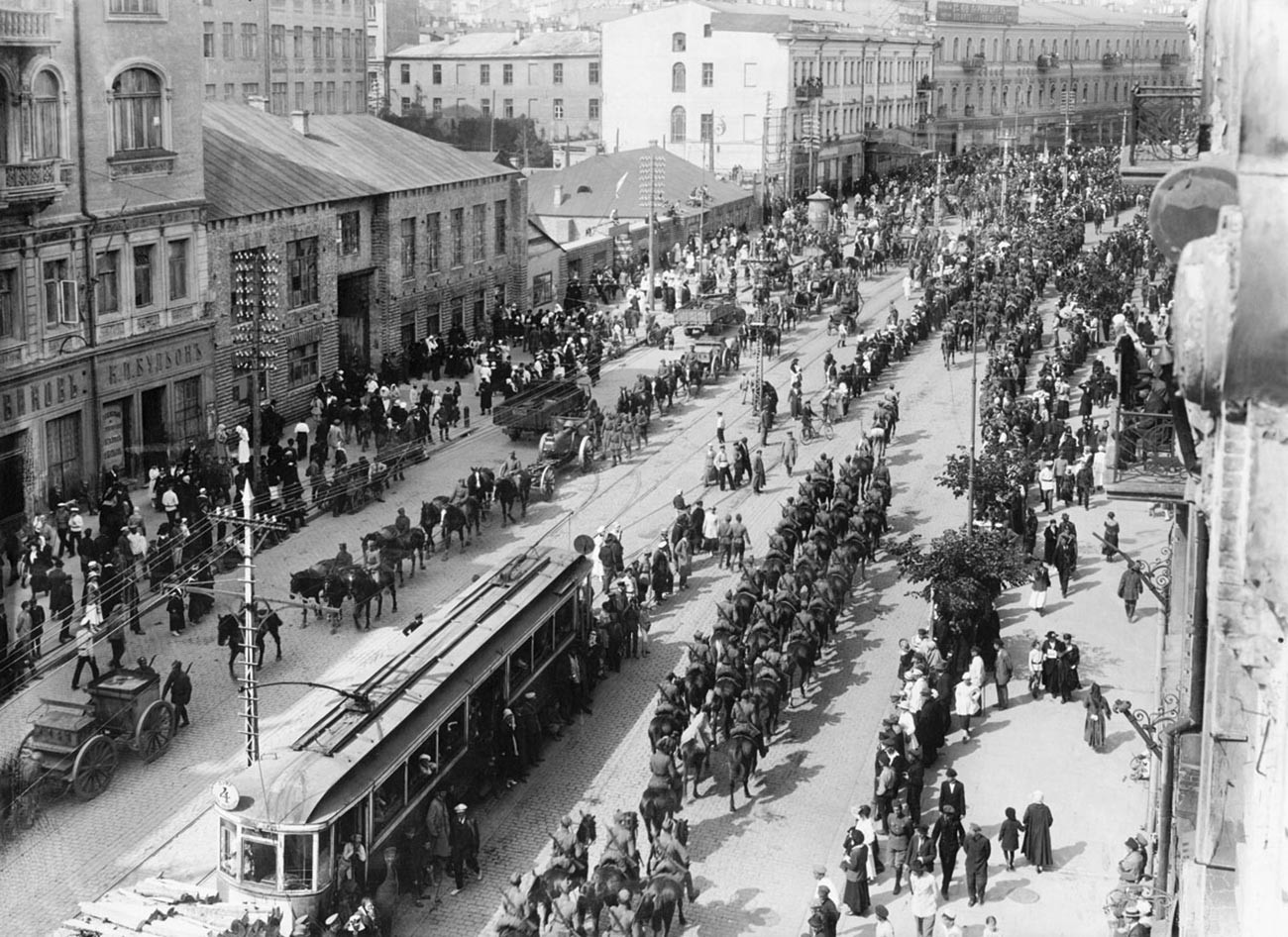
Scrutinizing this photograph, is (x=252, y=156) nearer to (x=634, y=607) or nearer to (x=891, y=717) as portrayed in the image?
(x=634, y=607)

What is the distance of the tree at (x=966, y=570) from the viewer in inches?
1133

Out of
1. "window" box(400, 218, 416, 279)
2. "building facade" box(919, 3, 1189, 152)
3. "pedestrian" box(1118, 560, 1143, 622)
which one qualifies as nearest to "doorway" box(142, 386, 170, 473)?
"window" box(400, 218, 416, 279)

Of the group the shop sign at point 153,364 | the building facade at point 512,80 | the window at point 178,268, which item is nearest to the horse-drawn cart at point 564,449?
the shop sign at point 153,364

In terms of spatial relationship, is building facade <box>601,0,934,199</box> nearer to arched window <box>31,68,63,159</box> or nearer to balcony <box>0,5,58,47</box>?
arched window <box>31,68,63,159</box>

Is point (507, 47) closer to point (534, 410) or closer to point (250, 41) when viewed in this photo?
point (250, 41)

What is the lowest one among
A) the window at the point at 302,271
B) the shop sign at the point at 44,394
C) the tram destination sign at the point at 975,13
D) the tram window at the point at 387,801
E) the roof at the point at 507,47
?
the tram window at the point at 387,801

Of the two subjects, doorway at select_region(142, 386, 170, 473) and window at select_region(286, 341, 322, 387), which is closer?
doorway at select_region(142, 386, 170, 473)

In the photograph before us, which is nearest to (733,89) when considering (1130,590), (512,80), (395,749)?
(512,80)

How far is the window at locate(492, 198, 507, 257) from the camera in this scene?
61.1 m

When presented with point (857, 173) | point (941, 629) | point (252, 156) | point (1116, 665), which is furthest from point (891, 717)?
point (857, 173)

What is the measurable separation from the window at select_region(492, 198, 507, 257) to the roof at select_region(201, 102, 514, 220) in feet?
3.41

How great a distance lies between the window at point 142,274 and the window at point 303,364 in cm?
672

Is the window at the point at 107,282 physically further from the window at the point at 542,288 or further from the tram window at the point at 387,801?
the window at the point at 542,288

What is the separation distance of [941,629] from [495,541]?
1162 centimetres
